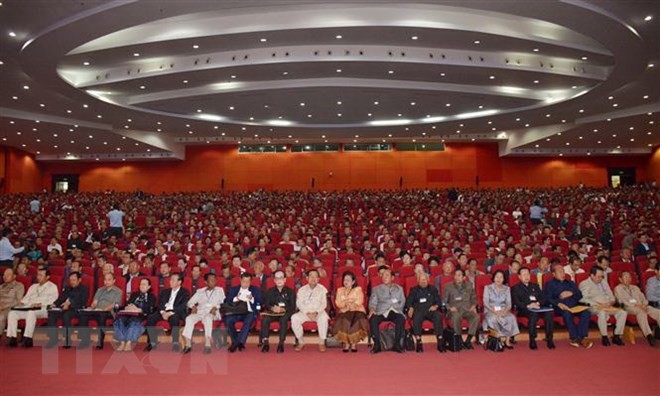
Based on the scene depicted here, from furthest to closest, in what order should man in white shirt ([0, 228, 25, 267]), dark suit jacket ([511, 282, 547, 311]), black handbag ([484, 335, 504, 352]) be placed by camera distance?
1. man in white shirt ([0, 228, 25, 267])
2. dark suit jacket ([511, 282, 547, 311])
3. black handbag ([484, 335, 504, 352])

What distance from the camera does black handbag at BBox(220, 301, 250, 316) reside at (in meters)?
6.24

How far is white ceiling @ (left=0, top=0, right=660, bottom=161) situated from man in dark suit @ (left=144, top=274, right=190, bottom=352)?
18.2 feet

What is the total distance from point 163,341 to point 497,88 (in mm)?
14148

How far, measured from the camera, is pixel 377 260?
8289 mm

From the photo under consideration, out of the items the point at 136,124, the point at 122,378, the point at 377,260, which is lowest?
the point at 122,378

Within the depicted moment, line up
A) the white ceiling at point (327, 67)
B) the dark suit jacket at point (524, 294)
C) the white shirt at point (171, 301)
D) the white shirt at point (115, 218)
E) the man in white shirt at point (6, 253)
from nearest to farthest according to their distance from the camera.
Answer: the dark suit jacket at point (524, 294) < the white shirt at point (171, 301) < the man in white shirt at point (6, 253) < the white ceiling at point (327, 67) < the white shirt at point (115, 218)

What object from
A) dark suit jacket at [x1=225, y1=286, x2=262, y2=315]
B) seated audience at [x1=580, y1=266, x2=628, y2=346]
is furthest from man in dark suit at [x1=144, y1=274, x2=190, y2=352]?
seated audience at [x1=580, y1=266, x2=628, y2=346]

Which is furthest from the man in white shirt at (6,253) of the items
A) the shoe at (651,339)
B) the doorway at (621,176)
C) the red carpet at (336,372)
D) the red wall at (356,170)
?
the doorway at (621,176)

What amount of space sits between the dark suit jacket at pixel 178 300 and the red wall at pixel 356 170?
2067 cm

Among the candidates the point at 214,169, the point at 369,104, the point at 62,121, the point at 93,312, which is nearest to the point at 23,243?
the point at 93,312

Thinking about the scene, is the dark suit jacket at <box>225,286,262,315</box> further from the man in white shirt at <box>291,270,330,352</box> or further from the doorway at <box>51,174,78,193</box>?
the doorway at <box>51,174,78,193</box>

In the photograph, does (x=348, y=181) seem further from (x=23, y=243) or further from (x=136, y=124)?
(x=23, y=243)

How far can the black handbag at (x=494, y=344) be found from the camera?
5.86 metres

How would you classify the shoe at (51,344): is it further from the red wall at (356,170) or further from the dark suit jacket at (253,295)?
the red wall at (356,170)
